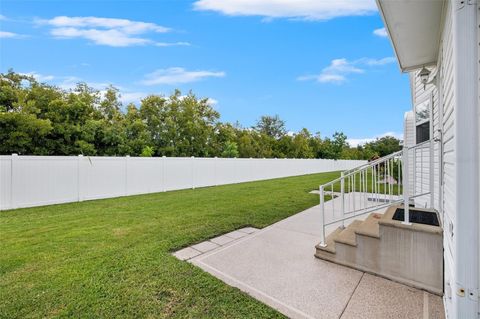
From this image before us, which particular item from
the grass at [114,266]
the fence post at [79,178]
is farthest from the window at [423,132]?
the fence post at [79,178]

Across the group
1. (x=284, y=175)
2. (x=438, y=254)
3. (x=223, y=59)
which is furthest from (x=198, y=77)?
(x=438, y=254)

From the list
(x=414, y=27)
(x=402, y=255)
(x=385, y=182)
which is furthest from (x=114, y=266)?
(x=414, y=27)

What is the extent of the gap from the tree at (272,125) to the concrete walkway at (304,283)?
3255 centimetres

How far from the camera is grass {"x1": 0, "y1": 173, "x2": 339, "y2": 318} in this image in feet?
7.69

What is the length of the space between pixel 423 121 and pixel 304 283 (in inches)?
190

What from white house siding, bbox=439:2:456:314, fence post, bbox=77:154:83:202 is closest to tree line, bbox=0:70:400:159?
fence post, bbox=77:154:83:202

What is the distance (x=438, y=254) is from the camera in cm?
256

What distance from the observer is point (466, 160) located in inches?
55.9

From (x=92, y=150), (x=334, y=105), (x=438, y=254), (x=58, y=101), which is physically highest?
(x=334, y=105)

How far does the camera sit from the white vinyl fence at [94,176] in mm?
6562

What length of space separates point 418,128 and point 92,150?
41.6ft

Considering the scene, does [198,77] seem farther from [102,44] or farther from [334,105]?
[334,105]

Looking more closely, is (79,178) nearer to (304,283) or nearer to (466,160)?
(304,283)

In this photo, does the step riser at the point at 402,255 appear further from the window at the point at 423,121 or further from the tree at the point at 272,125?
the tree at the point at 272,125
